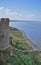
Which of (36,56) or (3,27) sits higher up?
(3,27)

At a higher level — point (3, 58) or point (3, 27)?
point (3, 27)

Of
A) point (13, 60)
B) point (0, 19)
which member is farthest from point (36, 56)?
point (0, 19)

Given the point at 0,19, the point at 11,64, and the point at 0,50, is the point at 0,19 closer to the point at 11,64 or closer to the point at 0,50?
the point at 0,50

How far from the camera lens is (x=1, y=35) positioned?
66.5 ft

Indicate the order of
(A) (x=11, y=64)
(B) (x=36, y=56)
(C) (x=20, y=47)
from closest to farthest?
(A) (x=11, y=64) < (B) (x=36, y=56) < (C) (x=20, y=47)

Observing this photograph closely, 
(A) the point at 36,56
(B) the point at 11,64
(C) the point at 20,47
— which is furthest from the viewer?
(C) the point at 20,47

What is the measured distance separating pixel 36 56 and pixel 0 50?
5.35m

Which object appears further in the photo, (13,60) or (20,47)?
(20,47)

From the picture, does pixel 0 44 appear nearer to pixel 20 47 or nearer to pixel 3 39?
pixel 3 39

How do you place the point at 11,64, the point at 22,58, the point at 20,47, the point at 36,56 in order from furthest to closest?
the point at 20,47
the point at 36,56
the point at 22,58
the point at 11,64

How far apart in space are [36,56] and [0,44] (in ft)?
18.0

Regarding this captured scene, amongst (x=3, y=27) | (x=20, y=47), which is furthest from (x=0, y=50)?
(x=20, y=47)

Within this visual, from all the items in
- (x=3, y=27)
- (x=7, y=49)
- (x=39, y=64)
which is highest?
(x=3, y=27)

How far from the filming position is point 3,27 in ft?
66.3
